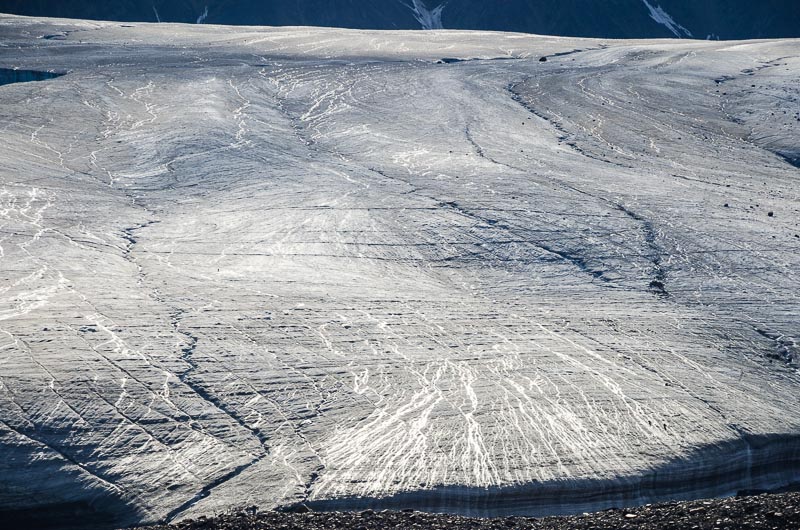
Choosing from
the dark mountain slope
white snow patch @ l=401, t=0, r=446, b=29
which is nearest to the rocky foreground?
the dark mountain slope

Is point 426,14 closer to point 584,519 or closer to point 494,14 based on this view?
point 494,14

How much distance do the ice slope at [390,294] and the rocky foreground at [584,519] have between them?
1.09 feet

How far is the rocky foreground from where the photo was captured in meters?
4.86


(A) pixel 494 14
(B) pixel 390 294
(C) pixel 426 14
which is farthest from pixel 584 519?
(C) pixel 426 14

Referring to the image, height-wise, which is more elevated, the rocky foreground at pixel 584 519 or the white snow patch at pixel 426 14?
the white snow patch at pixel 426 14

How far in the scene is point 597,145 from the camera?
1370 centimetres

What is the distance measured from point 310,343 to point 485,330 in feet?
4.64

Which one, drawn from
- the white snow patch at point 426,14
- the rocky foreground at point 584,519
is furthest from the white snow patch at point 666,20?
the rocky foreground at point 584,519

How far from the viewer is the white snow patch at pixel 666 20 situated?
7388 cm

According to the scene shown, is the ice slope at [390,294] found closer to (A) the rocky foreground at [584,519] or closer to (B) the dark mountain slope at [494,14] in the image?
(A) the rocky foreground at [584,519]

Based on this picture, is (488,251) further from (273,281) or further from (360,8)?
(360,8)

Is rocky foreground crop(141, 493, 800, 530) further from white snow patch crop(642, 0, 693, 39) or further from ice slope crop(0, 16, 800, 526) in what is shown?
white snow patch crop(642, 0, 693, 39)

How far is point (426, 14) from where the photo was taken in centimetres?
7500

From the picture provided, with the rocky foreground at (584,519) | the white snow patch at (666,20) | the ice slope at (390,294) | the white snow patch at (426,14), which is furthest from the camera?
the white snow patch at (666,20)
